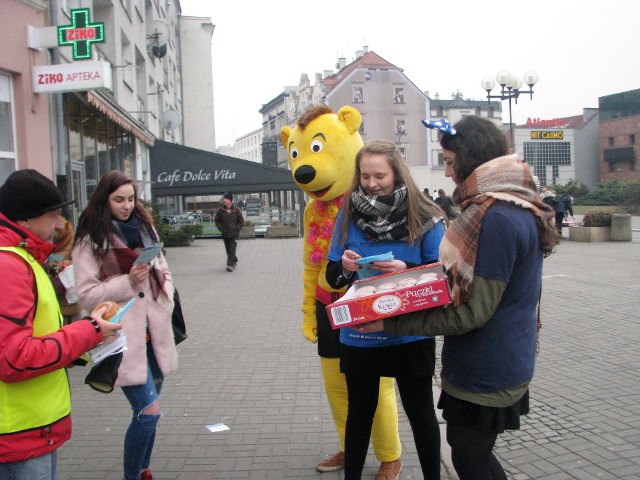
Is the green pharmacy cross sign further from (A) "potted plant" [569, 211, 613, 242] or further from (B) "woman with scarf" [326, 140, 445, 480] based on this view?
(A) "potted plant" [569, 211, 613, 242]

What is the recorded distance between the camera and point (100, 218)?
3457 mm

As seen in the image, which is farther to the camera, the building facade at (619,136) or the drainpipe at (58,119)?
the building facade at (619,136)

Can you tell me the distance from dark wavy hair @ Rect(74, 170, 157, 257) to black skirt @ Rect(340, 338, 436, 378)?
4.89ft

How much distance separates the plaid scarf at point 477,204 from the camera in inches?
91.9

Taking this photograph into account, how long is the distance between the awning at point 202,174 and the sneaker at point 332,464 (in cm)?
1719

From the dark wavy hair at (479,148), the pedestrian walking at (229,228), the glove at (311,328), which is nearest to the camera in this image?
the dark wavy hair at (479,148)

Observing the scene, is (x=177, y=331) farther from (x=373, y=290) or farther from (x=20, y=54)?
(x=20, y=54)

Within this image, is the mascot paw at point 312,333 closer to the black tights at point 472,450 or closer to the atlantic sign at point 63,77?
the black tights at point 472,450

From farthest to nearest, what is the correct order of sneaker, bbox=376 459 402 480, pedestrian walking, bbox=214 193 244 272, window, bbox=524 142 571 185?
window, bbox=524 142 571 185 < pedestrian walking, bbox=214 193 244 272 < sneaker, bbox=376 459 402 480

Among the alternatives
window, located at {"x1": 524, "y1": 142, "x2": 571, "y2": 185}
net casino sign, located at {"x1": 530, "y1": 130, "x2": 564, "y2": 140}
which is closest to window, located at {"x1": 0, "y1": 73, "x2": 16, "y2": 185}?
net casino sign, located at {"x1": 530, "y1": 130, "x2": 564, "y2": 140}

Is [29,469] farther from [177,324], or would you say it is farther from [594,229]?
[594,229]

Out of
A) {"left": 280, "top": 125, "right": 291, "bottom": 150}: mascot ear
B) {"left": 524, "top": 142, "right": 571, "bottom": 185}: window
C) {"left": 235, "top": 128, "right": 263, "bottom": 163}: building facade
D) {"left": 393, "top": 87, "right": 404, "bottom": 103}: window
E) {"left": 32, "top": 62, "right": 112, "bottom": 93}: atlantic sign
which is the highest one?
{"left": 235, "top": 128, "right": 263, "bottom": 163}: building facade

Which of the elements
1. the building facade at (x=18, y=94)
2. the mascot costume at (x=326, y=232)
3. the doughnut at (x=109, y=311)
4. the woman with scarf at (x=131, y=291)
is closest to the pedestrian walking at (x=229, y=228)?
the building facade at (x=18, y=94)

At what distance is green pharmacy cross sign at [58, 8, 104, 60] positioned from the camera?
8359 millimetres
